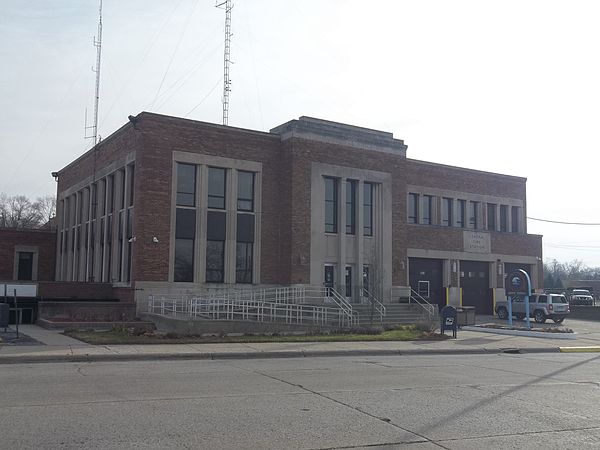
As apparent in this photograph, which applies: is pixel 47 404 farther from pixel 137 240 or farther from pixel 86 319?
pixel 137 240

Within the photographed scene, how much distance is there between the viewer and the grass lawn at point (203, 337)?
19391 millimetres

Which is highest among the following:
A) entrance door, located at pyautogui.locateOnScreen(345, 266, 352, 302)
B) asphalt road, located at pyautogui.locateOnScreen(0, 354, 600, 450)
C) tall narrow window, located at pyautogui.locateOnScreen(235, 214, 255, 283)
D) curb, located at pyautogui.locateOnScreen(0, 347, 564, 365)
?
tall narrow window, located at pyautogui.locateOnScreen(235, 214, 255, 283)

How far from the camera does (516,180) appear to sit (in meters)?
43.6

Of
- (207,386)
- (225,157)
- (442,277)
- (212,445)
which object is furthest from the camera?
(442,277)

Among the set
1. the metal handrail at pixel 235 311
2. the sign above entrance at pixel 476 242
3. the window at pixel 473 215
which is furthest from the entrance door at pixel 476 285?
the metal handrail at pixel 235 311

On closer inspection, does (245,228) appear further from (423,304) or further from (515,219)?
(515,219)

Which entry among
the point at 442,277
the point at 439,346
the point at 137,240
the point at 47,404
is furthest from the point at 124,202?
the point at 47,404

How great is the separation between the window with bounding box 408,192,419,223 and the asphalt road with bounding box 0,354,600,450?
23798 millimetres

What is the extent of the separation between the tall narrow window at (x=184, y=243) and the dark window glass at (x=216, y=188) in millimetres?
1242

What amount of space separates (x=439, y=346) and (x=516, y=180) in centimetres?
2531

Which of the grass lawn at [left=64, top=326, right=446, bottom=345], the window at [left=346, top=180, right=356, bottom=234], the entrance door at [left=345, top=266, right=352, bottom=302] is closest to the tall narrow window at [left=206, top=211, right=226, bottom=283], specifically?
the entrance door at [left=345, top=266, right=352, bottom=302]

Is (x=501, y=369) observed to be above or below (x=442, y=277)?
below

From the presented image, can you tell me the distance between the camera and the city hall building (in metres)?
28.6

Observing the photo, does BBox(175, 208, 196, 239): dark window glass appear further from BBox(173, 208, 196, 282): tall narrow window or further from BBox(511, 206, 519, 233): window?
BBox(511, 206, 519, 233): window
